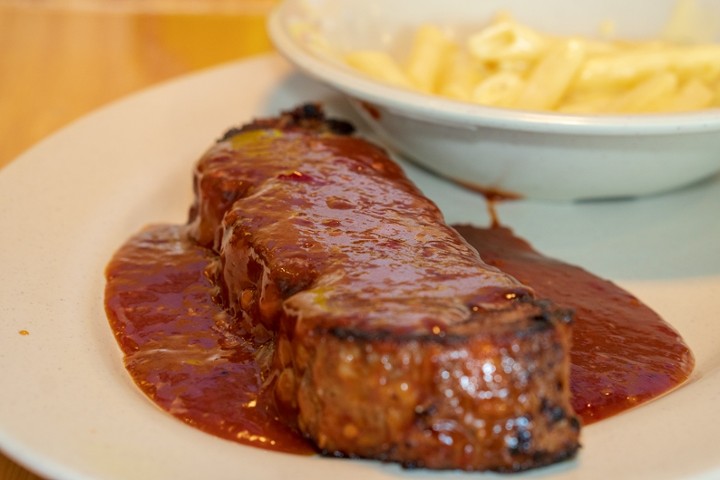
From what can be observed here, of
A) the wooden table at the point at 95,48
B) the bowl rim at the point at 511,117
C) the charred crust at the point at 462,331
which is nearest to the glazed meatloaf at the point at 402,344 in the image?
the charred crust at the point at 462,331

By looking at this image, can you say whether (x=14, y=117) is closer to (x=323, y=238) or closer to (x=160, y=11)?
(x=160, y=11)

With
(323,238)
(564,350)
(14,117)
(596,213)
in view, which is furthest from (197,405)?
(14,117)

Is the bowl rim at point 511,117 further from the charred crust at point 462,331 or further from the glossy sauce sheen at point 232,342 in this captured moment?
the charred crust at point 462,331

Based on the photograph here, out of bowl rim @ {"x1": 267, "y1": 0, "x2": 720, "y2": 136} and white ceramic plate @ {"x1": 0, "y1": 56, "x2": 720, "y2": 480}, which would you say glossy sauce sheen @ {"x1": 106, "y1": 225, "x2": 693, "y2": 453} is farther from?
bowl rim @ {"x1": 267, "y1": 0, "x2": 720, "y2": 136}

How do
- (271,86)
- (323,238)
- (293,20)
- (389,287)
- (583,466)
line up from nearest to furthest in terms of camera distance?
(583,466)
(389,287)
(323,238)
(293,20)
(271,86)

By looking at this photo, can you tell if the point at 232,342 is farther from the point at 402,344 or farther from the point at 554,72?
the point at 554,72

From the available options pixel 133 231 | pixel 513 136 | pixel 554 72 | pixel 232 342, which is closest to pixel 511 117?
pixel 513 136

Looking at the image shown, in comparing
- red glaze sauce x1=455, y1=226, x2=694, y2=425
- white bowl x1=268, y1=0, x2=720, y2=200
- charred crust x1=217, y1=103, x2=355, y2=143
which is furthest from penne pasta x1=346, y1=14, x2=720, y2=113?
red glaze sauce x1=455, y1=226, x2=694, y2=425
